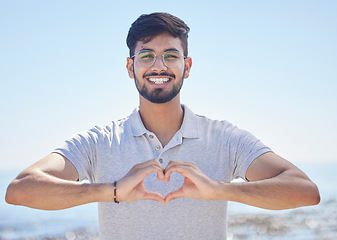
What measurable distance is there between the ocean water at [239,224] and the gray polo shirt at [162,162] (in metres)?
8.62

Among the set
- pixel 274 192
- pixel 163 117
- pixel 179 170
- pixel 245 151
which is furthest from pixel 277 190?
pixel 163 117

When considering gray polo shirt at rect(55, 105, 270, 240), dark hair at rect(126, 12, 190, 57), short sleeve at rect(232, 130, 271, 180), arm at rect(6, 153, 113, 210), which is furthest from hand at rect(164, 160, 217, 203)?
dark hair at rect(126, 12, 190, 57)

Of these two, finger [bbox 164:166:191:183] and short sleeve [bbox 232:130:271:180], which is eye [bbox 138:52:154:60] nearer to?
short sleeve [bbox 232:130:271:180]

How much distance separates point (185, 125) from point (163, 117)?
0.83 feet

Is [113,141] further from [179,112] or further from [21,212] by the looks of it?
[21,212]

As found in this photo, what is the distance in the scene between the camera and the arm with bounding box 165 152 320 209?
8.86ft

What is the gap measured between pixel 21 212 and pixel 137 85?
17201mm

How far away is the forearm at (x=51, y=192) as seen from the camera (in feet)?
9.05

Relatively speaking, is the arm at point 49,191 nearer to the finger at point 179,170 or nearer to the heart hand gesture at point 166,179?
the heart hand gesture at point 166,179

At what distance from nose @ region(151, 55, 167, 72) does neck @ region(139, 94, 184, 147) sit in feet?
1.12

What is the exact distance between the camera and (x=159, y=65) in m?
3.59

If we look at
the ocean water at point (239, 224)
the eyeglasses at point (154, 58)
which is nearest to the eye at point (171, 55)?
the eyeglasses at point (154, 58)

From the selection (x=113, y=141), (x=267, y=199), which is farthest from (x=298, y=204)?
(x=113, y=141)

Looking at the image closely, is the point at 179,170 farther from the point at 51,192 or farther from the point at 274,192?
the point at 51,192
